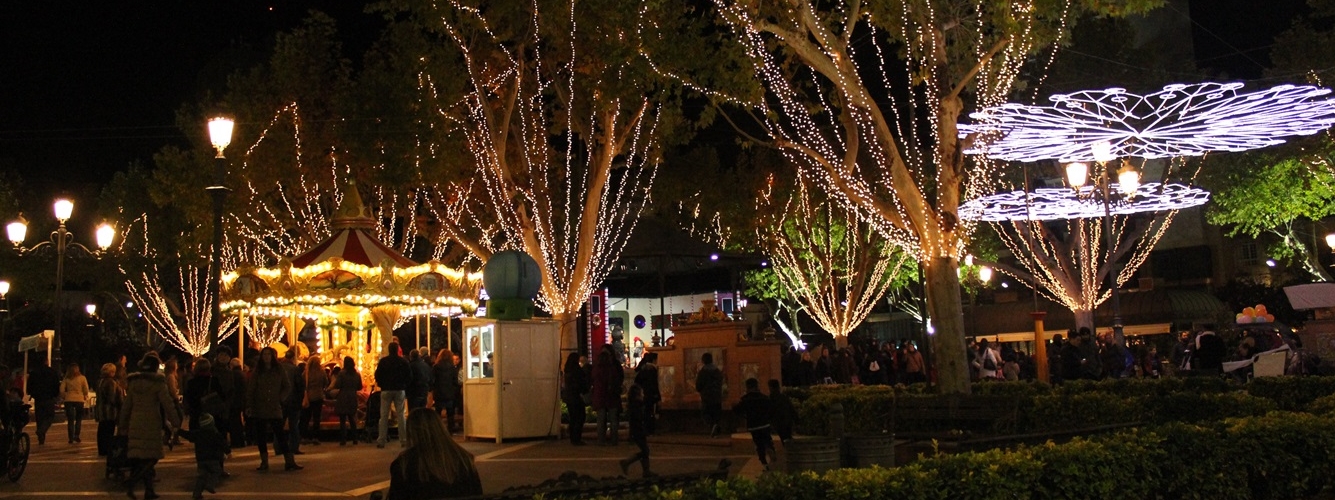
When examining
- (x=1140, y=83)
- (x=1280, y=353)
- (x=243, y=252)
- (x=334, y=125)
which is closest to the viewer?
(x=1280, y=353)

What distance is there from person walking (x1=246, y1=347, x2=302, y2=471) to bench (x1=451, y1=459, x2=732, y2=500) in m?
8.41

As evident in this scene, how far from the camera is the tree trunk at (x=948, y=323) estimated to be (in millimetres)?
15047

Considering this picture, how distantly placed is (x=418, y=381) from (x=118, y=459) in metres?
5.16

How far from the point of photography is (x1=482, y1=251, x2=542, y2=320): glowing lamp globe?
1809 cm

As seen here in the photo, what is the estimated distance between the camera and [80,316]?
5169 cm

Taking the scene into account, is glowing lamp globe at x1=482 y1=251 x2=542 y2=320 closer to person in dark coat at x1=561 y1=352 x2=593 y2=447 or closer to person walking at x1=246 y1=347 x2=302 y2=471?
→ person in dark coat at x1=561 y1=352 x2=593 y2=447

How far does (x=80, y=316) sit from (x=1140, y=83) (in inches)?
1729

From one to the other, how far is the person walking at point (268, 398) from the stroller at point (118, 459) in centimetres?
150

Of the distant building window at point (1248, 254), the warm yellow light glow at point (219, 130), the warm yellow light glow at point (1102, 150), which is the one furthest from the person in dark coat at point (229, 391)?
the distant building window at point (1248, 254)

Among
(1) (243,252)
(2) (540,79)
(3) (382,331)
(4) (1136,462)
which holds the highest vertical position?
(2) (540,79)

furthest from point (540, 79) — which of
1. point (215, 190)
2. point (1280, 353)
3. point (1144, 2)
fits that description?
point (1280, 353)

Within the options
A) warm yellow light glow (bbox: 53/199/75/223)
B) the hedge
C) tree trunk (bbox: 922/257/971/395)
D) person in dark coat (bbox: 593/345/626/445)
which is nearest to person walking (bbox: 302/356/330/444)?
person in dark coat (bbox: 593/345/626/445)

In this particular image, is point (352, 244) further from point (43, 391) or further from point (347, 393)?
point (43, 391)

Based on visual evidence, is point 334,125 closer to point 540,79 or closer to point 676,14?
point 540,79
